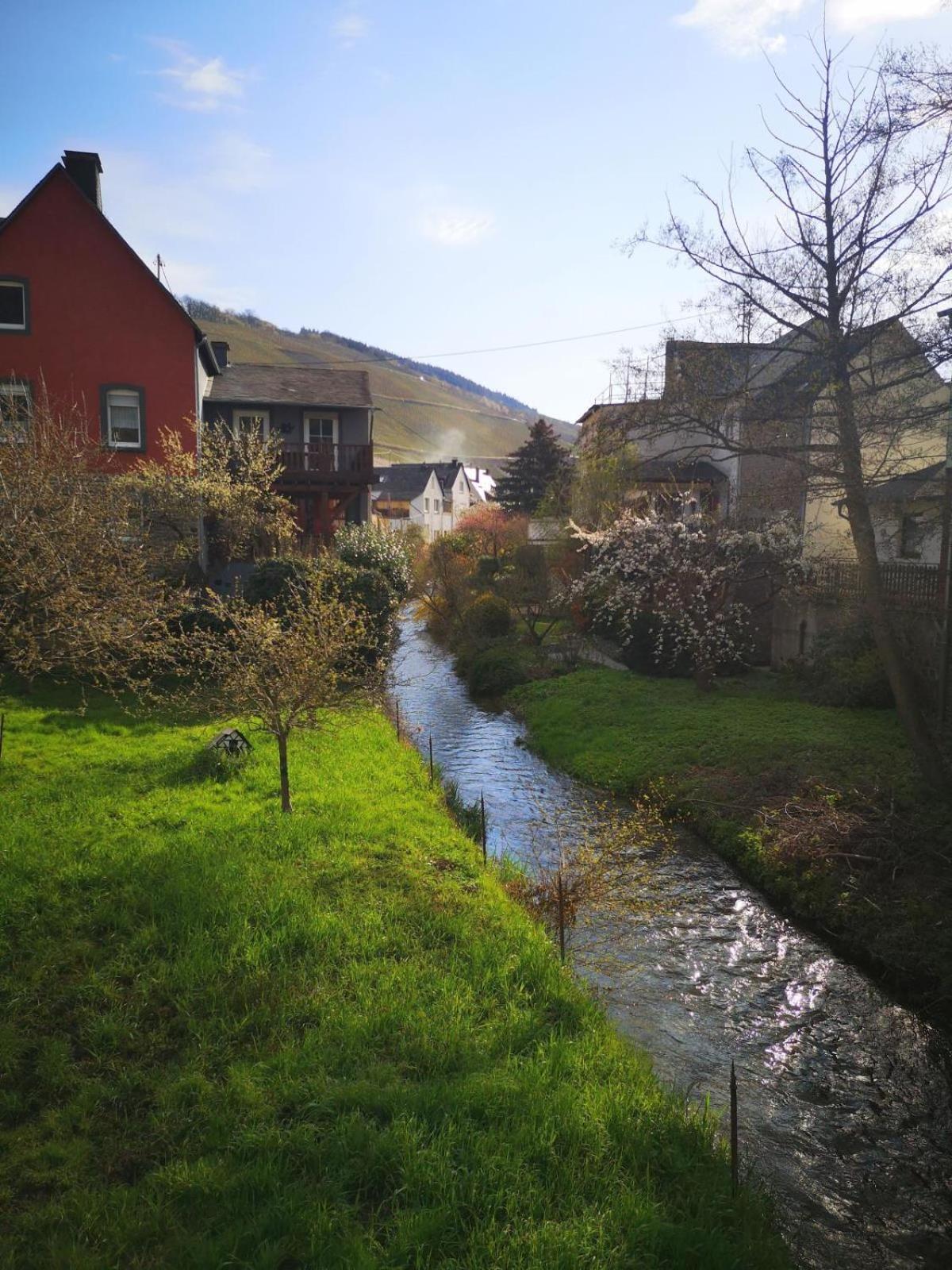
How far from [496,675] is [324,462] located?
36.0 ft

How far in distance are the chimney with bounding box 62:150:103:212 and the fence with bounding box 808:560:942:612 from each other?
23.2 m

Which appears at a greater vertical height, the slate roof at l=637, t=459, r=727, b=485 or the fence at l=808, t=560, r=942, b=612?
the slate roof at l=637, t=459, r=727, b=485

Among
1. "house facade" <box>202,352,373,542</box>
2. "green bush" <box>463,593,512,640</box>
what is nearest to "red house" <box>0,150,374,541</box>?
"house facade" <box>202,352,373,542</box>

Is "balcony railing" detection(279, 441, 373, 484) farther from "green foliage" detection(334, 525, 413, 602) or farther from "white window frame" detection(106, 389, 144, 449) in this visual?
"white window frame" detection(106, 389, 144, 449)

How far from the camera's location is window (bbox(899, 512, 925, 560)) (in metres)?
14.7

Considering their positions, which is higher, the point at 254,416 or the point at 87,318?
the point at 87,318

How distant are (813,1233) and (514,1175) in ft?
7.08

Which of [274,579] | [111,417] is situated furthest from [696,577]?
[111,417]

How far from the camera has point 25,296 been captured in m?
24.6

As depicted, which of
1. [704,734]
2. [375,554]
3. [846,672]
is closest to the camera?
[704,734]

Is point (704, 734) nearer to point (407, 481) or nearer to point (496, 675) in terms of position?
point (496, 675)

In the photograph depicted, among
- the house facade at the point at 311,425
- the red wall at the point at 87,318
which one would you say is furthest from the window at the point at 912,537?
the red wall at the point at 87,318

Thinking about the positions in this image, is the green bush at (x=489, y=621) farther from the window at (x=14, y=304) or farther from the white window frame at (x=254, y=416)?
the window at (x=14, y=304)

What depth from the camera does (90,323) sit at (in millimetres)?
24938
